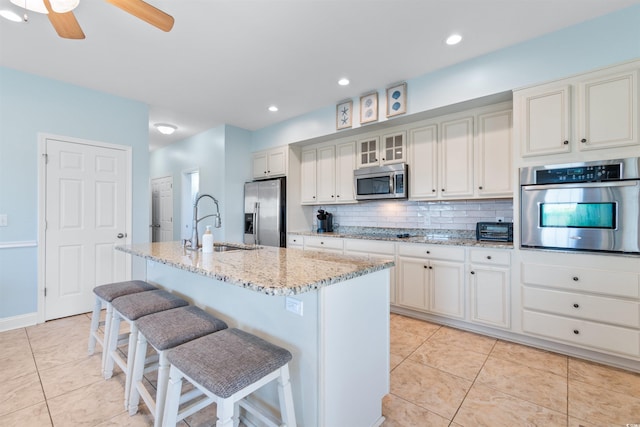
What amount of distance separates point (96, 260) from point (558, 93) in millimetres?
5015

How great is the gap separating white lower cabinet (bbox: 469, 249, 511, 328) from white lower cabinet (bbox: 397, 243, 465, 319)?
0.35ft

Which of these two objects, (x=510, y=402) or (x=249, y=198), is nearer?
(x=510, y=402)

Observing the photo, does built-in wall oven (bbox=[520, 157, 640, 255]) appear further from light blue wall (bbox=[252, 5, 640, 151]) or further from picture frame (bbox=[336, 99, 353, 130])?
picture frame (bbox=[336, 99, 353, 130])

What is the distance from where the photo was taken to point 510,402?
5.83 feet

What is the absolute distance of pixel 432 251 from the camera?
302 centimetres

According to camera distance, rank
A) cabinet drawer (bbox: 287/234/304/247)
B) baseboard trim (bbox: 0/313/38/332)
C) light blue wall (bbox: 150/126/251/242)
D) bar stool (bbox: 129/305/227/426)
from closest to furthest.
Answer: bar stool (bbox: 129/305/227/426) → baseboard trim (bbox: 0/313/38/332) → cabinet drawer (bbox: 287/234/304/247) → light blue wall (bbox: 150/126/251/242)

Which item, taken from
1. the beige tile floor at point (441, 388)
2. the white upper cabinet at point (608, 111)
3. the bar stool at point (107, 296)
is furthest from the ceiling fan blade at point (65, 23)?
the white upper cabinet at point (608, 111)

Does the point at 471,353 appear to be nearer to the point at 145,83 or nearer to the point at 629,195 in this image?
the point at 629,195

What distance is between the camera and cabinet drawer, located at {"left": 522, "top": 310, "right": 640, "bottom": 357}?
2066 millimetres

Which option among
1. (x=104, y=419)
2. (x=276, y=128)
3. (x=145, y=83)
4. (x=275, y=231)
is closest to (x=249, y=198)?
(x=275, y=231)

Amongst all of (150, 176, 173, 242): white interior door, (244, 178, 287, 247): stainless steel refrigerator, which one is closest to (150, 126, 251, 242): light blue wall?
(244, 178, 287, 247): stainless steel refrigerator

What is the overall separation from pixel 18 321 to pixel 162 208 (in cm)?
355

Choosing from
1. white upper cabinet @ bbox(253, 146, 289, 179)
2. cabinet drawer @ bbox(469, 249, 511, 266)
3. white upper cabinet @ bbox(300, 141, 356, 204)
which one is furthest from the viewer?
white upper cabinet @ bbox(253, 146, 289, 179)

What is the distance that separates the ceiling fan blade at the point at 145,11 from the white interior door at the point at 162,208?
466 cm
